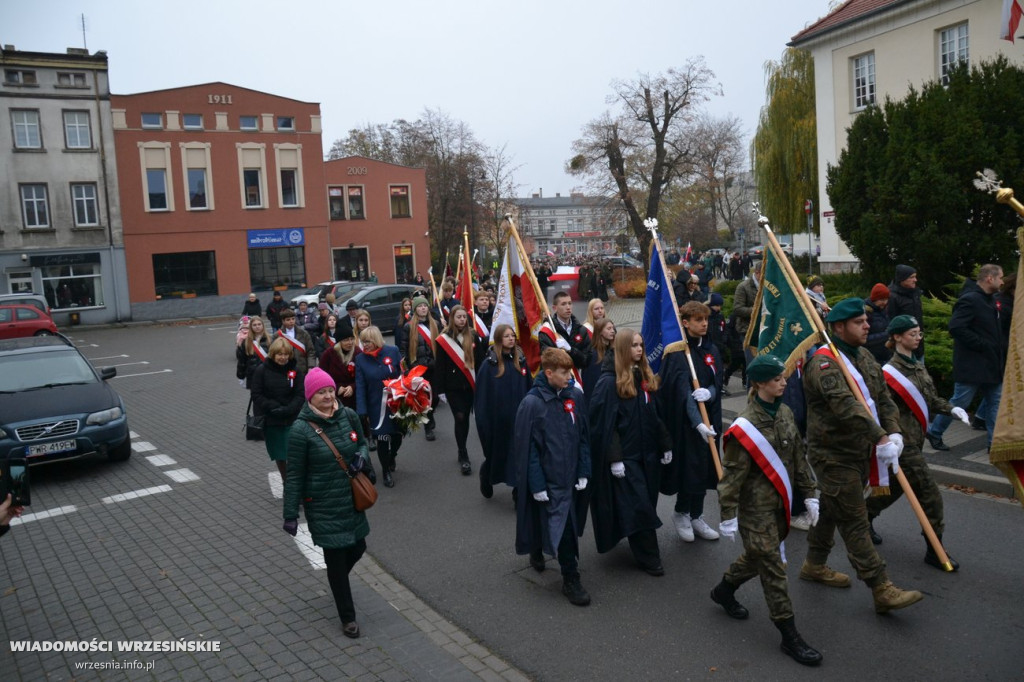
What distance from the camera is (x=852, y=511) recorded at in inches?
219

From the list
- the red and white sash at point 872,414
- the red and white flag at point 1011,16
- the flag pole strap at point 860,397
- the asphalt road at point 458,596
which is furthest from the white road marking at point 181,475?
the red and white flag at point 1011,16

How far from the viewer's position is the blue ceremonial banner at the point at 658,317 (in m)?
7.29

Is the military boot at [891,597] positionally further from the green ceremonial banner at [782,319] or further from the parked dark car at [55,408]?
the parked dark car at [55,408]

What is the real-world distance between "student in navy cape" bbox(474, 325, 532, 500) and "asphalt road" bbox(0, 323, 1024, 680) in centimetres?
41

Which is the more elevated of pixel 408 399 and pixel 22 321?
pixel 22 321

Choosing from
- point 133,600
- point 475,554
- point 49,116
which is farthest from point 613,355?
point 49,116

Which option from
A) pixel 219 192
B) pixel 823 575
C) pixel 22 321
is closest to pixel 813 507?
pixel 823 575

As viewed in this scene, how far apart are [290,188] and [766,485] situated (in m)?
42.2

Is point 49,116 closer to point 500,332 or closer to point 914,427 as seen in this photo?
point 500,332

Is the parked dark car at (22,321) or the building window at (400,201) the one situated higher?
the building window at (400,201)

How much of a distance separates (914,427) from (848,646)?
1.92m

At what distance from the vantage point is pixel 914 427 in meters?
6.33

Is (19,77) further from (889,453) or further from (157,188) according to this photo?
(889,453)

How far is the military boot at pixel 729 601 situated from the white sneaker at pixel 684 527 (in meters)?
1.50
